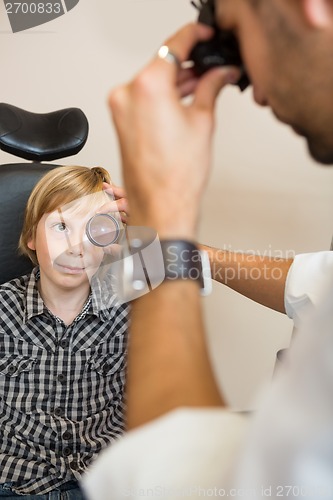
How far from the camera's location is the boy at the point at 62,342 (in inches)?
45.6

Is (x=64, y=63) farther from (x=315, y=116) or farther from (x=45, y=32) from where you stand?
(x=315, y=116)

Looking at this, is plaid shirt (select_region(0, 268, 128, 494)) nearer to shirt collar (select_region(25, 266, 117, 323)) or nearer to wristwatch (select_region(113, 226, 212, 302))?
shirt collar (select_region(25, 266, 117, 323))

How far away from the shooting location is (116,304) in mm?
Result: 1305

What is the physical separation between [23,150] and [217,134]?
2.06ft

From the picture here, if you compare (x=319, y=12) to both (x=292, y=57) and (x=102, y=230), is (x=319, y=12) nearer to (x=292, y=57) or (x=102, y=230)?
(x=292, y=57)

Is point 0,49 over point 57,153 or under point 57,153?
over

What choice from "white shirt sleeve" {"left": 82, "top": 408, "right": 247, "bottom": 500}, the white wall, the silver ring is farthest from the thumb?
the white wall

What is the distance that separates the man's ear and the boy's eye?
835 millimetres

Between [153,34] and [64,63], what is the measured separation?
27 centimetres

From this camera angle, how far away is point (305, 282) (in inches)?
41.5

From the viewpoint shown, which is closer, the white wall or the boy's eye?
the boy's eye

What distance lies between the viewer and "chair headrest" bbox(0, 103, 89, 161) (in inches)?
50.3

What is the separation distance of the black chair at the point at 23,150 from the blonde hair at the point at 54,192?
0.03 m

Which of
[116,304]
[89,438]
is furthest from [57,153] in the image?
[89,438]
